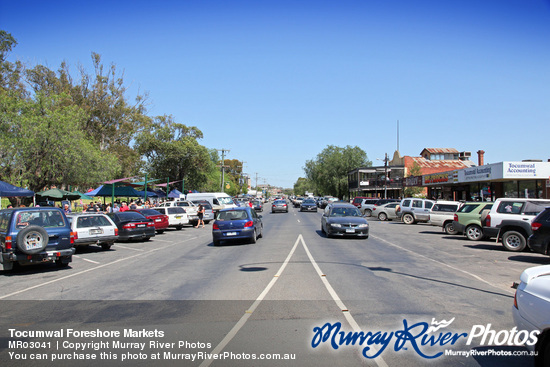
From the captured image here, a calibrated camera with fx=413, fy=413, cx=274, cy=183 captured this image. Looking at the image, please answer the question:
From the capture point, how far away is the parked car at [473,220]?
1914 cm

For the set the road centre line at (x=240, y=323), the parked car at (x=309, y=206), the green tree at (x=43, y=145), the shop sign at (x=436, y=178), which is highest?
the green tree at (x=43, y=145)

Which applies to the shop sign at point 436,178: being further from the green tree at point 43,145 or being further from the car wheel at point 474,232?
the green tree at point 43,145

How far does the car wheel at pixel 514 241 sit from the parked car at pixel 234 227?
31.9 feet

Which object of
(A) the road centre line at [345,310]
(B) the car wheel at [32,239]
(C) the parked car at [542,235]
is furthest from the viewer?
(C) the parked car at [542,235]

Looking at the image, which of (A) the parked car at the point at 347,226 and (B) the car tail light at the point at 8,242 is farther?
(A) the parked car at the point at 347,226

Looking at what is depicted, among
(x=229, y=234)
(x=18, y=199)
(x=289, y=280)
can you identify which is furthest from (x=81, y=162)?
(x=289, y=280)

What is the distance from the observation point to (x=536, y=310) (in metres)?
4.08

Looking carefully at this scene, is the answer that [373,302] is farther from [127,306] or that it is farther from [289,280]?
[127,306]

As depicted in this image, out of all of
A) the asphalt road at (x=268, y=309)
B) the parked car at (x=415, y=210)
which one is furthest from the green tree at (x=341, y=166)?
the asphalt road at (x=268, y=309)

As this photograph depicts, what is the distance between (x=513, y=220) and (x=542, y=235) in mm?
3504

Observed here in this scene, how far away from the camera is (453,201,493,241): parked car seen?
754 inches

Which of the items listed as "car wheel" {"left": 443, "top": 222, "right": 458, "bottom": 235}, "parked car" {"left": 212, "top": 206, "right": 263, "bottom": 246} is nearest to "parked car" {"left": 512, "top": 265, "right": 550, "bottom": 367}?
"parked car" {"left": 212, "top": 206, "right": 263, "bottom": 246}

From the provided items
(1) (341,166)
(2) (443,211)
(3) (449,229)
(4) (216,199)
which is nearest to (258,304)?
(3) (449,229)

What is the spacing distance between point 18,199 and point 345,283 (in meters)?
27.7
